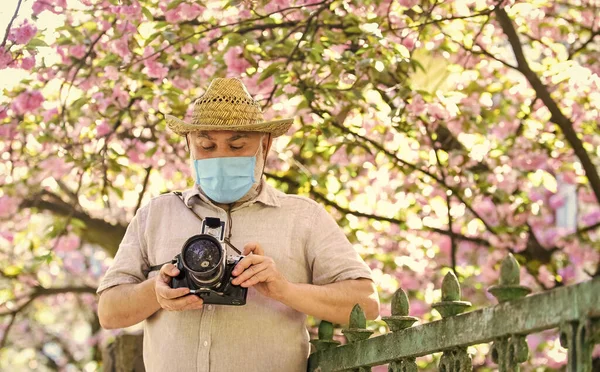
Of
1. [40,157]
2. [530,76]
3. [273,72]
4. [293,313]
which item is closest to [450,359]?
[293,313]

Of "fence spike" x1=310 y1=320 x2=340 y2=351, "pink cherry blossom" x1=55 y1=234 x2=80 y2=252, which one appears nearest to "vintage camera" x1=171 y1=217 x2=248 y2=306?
"fence spike" x1=310 y1=320 x2=340 y2=351

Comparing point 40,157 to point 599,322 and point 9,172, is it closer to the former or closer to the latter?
point 9,172

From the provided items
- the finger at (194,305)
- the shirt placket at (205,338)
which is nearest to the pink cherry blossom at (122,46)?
the shirt placket at (205,338)

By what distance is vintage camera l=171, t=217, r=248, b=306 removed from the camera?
2828 millimetres

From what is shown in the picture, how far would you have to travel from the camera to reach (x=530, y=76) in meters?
6.14

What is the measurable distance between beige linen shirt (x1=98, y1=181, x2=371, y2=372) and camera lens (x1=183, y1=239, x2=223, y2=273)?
0.34 metres

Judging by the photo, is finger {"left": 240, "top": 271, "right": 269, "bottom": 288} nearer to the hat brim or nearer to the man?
the man

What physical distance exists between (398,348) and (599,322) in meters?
0.86

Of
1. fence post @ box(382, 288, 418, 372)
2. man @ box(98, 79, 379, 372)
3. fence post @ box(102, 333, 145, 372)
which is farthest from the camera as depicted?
fence post @ box(102, 333, 145, 372)

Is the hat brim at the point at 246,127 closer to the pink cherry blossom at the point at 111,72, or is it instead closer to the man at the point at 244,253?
the man at the point at 244,253

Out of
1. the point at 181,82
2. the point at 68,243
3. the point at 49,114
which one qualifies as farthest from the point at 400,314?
the point at 68,243

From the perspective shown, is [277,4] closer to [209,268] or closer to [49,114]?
[49,114]

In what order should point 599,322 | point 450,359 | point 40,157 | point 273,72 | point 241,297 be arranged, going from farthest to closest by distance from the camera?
point 40,157
point 273,72
point 241,297
point 450,359
point 599,322

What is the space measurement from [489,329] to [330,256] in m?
1.03
